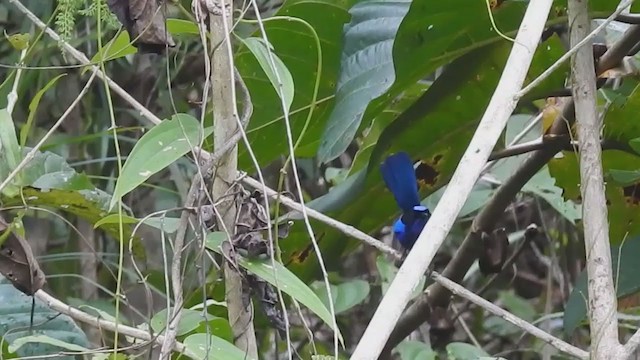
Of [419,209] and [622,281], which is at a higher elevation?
[419,209]

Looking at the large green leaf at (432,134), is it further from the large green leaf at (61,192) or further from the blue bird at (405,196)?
the large green leaf at (61,192)

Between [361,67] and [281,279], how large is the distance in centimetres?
36

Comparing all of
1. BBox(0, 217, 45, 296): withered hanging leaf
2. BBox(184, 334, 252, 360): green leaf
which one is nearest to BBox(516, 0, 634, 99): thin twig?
BBox(184, 334, 252, 360): green leaf

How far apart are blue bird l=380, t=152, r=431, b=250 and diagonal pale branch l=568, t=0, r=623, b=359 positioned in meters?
0.20

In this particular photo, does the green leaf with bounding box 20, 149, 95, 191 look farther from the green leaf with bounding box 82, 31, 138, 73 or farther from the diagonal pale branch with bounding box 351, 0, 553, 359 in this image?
the diagonal pale branch with bounding box 351, 0, 553, 359

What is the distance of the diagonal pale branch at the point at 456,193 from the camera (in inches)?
21.7

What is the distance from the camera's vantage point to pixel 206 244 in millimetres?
662

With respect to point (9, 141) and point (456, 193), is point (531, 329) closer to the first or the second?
point (456, 193)

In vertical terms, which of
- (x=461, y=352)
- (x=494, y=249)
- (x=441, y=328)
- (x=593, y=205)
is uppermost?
(x=593, y=205)

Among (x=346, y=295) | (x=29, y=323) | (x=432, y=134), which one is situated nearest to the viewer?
(x=29, y=323)

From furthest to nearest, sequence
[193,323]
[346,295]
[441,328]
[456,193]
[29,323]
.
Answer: [441,328], [346,295], [29,323], [193,323], [456,193]

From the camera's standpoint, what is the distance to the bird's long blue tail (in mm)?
935

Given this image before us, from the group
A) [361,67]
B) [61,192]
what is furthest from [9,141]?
[361,67]

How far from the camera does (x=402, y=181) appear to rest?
94cm
